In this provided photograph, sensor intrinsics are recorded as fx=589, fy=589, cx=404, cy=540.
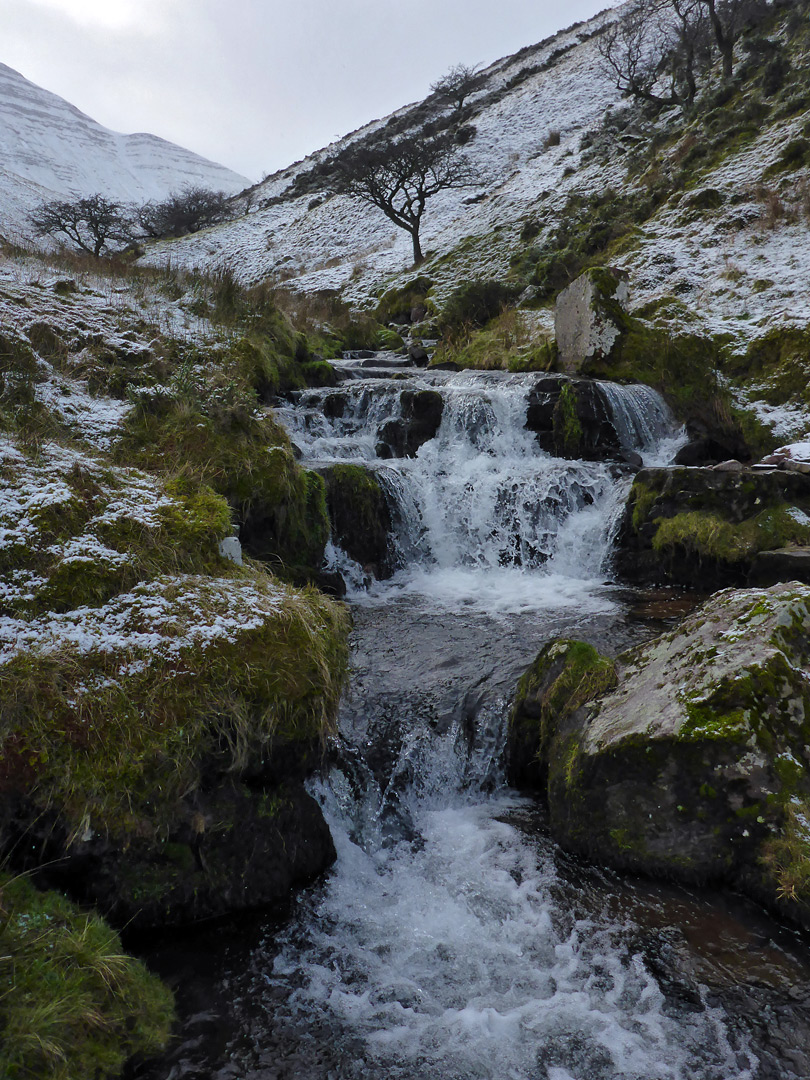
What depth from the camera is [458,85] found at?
149 feet

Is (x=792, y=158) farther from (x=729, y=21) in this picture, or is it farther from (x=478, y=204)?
(x=478, y=204)

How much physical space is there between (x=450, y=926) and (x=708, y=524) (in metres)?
6.29

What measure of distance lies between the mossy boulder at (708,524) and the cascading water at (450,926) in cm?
131

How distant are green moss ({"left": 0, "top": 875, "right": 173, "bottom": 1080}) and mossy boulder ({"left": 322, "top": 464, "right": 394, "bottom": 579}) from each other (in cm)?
594

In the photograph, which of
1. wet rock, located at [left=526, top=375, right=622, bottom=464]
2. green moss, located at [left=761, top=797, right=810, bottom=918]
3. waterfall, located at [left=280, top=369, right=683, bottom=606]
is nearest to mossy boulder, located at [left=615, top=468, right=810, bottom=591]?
waterfall, located at [left=280, top=369, right=683, bottom=606]

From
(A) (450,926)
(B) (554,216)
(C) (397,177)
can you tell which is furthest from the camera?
(C) (397,177)

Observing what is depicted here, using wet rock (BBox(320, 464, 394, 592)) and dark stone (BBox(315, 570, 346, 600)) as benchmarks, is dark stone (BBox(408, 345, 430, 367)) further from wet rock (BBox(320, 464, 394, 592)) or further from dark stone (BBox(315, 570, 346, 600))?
dark stone (BBox(315, 570, 346, 600))

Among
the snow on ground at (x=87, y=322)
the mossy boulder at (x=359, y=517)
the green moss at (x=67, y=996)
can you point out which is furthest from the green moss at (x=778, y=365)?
the green moss at (x=67, y=996)

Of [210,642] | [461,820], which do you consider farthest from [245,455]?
[461,820]

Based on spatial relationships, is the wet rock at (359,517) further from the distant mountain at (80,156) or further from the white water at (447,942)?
the distant mountain at (80,156)

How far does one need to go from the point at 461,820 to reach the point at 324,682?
1.53 m

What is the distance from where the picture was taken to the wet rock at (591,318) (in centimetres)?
1241

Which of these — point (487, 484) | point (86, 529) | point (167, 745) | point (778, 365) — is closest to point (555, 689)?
point (167, 745)

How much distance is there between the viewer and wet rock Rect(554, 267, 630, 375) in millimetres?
12406
